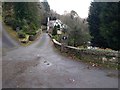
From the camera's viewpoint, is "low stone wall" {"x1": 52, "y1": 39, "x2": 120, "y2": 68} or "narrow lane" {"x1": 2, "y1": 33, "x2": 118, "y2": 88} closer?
"narrow lane" {"x1": 2, "y1": 33, "x2": 118, "y2": 88}

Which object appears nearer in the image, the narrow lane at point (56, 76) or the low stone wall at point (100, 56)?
the narrow lane at point (56, 76)

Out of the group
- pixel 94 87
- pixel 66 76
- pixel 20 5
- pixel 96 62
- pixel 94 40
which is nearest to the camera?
pixel 94 87

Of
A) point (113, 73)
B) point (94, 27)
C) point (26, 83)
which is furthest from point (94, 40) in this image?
point (26, 83)

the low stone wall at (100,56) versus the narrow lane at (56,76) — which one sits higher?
the low stone wall at (100,56)

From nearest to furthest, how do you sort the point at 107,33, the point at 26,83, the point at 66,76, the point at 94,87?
the point at 94,87 → the point at 26,83 → the point at 66,76 → the point at 107,33

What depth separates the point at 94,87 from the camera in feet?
26.8

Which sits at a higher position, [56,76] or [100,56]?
[100,56]

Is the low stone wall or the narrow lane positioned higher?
the low stone wall

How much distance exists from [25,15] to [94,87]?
33511mm

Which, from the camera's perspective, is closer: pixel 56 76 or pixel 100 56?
pixel 56 76

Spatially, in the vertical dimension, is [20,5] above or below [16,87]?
above

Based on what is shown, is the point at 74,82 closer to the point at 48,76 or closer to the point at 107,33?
the point at 48,76

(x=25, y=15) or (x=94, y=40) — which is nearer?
(x=94, y=40)

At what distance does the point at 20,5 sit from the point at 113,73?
3186cm
